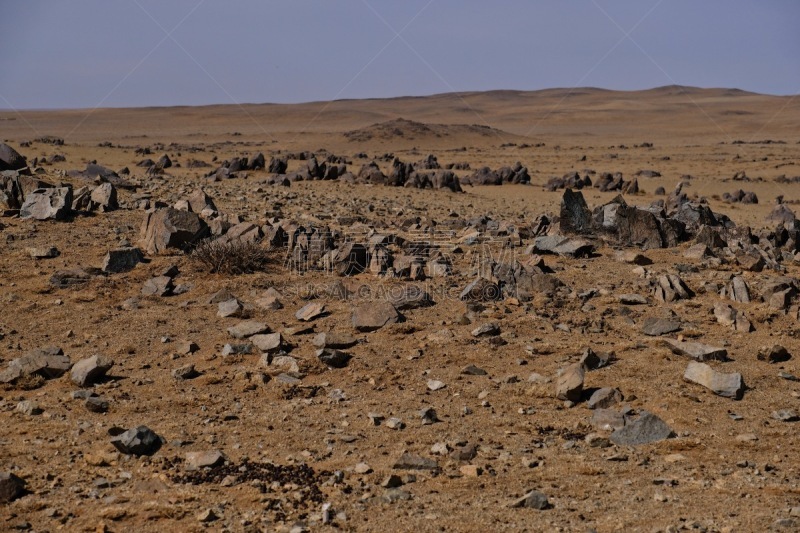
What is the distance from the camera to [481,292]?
762 cm

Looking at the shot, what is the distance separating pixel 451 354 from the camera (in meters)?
6.41

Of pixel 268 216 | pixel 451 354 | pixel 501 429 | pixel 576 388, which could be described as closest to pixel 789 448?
pixel 576 388

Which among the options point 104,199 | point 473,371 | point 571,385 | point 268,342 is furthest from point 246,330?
point 104,199

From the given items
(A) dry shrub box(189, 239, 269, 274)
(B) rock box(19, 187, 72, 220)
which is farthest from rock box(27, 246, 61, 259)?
(A) dry shrub box(189, 239, 269, 274)

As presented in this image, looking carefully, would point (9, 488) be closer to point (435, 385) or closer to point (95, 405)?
point (95, 405)

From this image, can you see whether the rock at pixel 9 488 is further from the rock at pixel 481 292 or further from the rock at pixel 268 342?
the rock at pixel 481 292

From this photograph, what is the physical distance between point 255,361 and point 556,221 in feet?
17.3

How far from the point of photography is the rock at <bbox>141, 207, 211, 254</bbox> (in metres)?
9.10

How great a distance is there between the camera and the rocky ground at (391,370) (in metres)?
4.27

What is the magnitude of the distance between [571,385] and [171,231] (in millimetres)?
5246

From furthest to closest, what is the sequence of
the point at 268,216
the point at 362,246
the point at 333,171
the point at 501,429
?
the point at 333,171, the point at 268,216, the point at 362,246, the point at 501,429

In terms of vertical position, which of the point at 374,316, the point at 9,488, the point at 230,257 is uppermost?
the point at 230,257

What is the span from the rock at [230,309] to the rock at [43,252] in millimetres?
2516

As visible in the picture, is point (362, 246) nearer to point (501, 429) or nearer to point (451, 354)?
point (451, 354)
